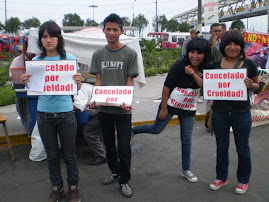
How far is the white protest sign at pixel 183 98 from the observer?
3482 mm

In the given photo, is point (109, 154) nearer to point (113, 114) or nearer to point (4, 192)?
point (113, 114)

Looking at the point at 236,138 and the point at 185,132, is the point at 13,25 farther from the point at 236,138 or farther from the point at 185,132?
the point at 236,138

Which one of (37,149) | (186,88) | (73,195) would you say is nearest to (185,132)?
(186,88)

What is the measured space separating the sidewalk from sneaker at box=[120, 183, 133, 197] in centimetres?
261

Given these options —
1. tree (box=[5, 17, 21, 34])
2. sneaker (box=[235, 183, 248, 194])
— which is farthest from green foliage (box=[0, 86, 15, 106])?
tree (box=[5, 17, 21, 34])

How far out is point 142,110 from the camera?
23.8 ft

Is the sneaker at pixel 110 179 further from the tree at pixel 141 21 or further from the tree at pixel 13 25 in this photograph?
the tree at pixel 141 21

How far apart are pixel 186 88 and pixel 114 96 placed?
0.90 m

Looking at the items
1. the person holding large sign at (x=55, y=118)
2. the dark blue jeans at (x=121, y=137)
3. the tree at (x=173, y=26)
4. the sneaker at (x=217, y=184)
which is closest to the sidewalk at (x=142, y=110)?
the person holding large sign at (x=55, y=118)

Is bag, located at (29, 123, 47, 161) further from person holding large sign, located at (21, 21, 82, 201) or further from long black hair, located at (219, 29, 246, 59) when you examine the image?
long black hair, located at (219, 29, 246, 59)

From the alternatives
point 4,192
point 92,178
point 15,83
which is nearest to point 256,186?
point 92,178

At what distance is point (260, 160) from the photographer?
14.1 ft

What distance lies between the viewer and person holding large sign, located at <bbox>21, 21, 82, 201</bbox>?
9.80 ft

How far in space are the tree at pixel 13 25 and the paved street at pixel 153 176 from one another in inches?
1740
